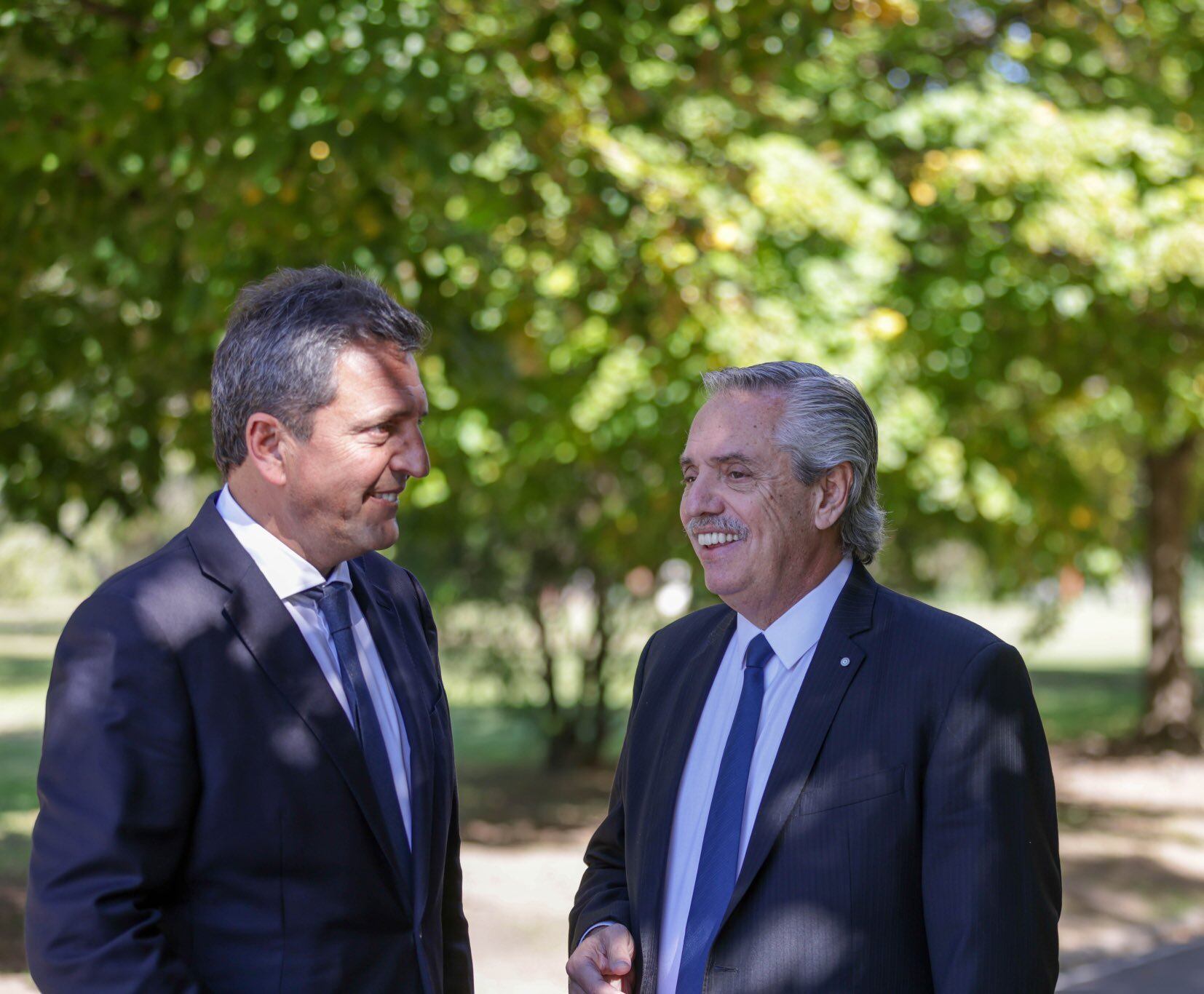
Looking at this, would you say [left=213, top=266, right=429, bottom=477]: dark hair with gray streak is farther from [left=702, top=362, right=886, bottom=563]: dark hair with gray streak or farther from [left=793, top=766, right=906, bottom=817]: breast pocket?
[left=793, top=766, right=906, bottom=817]: breast pocket

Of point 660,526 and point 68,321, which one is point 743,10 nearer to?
point 68,321

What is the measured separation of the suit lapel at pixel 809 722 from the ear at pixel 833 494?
148 millimetres

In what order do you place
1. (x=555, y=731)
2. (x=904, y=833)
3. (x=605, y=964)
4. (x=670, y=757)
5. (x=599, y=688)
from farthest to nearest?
1. (x=555, y=731)
2. (x=599, y=688)
3. (x=670, y=757)
4. (x=605, y=964)
5. (x=904, y=833)

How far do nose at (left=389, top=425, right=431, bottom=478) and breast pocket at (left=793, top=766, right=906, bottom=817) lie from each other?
0.85 metres

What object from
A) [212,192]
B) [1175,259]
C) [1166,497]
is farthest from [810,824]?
[1166,497]

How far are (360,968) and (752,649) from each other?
2.89ft

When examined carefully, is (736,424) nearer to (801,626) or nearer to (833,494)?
(833,494)

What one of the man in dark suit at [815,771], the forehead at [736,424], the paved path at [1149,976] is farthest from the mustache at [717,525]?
the paved path at [1149,976]

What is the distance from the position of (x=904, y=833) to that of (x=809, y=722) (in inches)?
9.5

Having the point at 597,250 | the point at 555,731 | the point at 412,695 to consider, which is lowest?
the point at 555,731

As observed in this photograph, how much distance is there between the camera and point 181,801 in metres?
2.09

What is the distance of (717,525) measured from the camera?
99.9 inches

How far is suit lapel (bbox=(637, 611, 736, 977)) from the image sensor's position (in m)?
2.49

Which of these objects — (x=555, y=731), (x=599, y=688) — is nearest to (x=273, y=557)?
(x=599, y=688)
